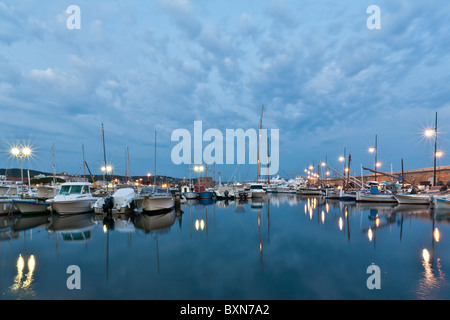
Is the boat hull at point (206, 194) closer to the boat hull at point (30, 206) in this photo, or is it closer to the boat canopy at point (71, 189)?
the boat canopy at point (71, 189)

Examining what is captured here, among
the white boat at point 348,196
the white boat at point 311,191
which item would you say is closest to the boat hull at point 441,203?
the white boat at point 348,196

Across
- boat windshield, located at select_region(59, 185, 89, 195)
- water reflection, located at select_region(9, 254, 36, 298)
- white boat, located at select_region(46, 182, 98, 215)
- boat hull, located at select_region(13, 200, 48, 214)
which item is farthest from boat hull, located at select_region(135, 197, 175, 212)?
water reflection, located at select_region(9, 254, 36, 298)

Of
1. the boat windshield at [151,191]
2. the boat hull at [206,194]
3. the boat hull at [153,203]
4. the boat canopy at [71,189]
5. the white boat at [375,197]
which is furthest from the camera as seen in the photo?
the boat hull at [206,194]

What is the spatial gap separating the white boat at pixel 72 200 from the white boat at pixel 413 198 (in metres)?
41.4

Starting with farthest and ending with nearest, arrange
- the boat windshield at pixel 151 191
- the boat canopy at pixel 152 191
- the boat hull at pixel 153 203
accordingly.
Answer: the boat windshield at pixel 151 191 < the boat canopy at pixel 152 191 < the boat hull at pixel 153 203

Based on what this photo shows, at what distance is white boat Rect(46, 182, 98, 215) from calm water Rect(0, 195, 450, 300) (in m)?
4.84

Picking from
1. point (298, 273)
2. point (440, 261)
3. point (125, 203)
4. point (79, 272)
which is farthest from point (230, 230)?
point (125, 203)

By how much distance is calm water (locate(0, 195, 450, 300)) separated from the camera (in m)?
7.39

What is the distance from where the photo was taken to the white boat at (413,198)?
104ft

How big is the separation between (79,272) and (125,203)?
55.8 feet

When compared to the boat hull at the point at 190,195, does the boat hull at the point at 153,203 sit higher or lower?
higher

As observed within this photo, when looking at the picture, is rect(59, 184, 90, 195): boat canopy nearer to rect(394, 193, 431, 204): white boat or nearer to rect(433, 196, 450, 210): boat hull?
rect(433, 196, 450, 210): boat hull
